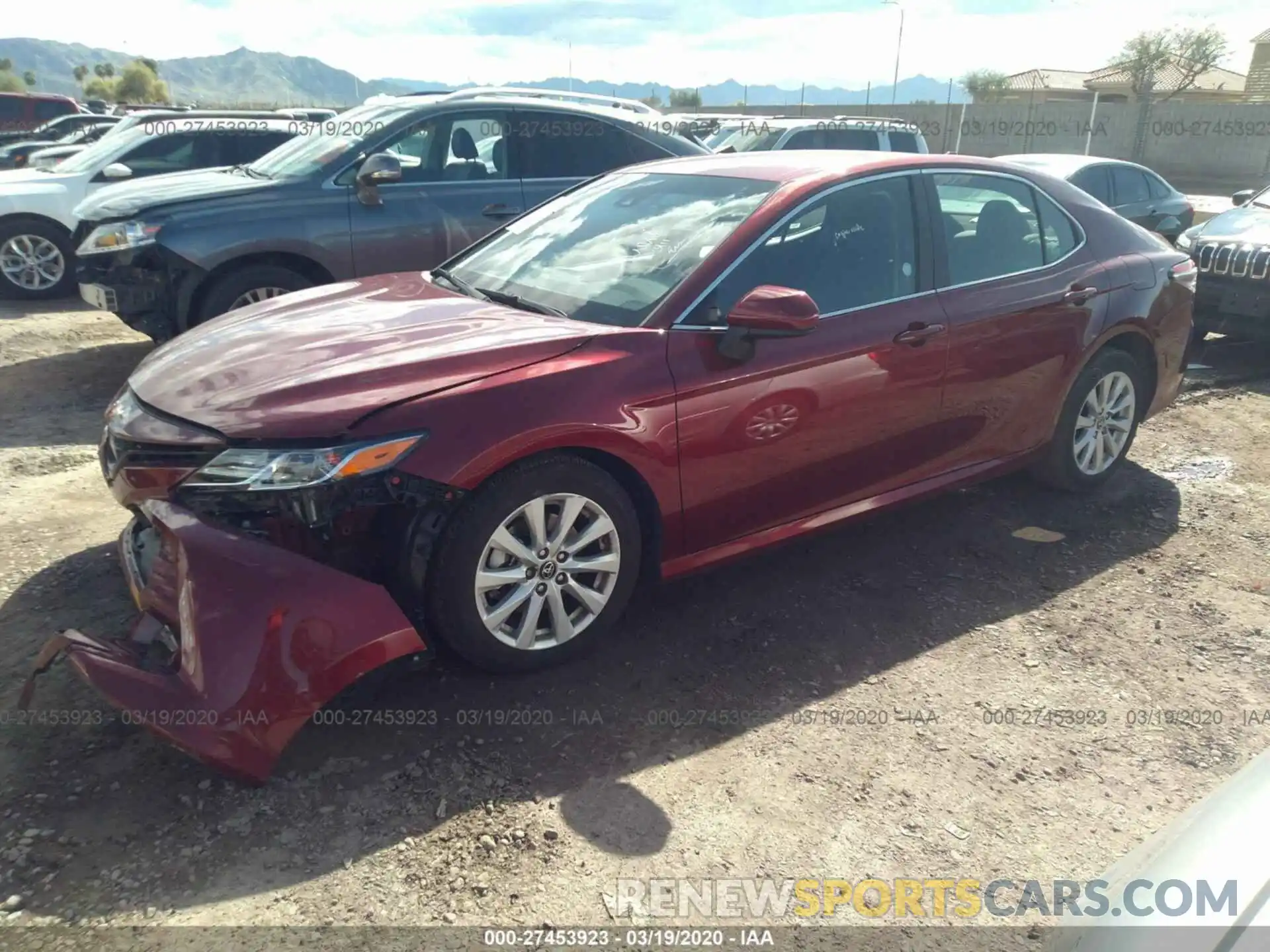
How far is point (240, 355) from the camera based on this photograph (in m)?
3.22

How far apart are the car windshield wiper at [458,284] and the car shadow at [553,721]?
141cm

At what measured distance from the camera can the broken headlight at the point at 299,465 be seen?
2.72 meters

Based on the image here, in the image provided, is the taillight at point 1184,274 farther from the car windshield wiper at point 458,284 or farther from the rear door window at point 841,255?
the car windshield wiper at point 458,284

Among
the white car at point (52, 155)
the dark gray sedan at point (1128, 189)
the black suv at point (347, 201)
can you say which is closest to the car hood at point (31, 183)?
the black suv at point (347, 201)

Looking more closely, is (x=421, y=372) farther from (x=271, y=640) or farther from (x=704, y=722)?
(x=704, y=722)

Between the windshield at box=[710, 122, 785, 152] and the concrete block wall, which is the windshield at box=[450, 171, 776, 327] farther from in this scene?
the concrete block wall

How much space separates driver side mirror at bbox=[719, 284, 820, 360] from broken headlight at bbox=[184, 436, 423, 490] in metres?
1.22

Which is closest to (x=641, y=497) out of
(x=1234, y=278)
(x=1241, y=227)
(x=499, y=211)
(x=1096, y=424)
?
(x=1096, y=424)

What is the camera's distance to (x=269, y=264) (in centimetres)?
613

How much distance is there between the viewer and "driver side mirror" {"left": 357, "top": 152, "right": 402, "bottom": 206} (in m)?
6.13

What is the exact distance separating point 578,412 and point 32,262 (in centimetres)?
834

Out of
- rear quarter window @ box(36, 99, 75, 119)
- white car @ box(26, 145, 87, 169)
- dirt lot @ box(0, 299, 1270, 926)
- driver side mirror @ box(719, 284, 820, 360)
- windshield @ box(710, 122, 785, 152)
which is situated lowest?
dirt lot @ box(0, 299, 1270, 926)

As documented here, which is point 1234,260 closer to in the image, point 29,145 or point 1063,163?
point 1063,163

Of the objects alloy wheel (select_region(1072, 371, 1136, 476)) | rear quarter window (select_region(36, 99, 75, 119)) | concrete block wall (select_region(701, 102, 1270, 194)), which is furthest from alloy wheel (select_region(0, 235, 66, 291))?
concrete block wall (select_region(701, 102, 1270, 194))
